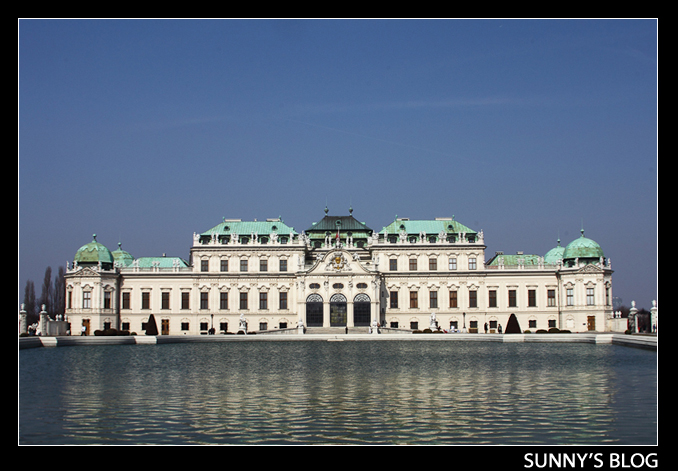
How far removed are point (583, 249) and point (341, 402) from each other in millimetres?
73692

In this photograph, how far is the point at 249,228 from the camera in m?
96.4

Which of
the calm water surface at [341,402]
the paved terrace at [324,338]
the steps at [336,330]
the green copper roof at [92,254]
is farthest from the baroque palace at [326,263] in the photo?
the calm water surface at [341,402]

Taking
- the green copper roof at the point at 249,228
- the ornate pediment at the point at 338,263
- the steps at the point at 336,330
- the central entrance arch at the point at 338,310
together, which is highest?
the green copper roof at the point at 249,228

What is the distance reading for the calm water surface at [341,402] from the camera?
786 inches

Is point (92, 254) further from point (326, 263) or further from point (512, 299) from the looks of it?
point (512, 299)

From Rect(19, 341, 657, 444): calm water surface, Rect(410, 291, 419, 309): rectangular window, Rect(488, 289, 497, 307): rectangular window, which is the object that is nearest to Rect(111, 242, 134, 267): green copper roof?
Rect(410, 291, 419, 309): rectangular window

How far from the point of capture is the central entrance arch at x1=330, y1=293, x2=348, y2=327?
89.8 m

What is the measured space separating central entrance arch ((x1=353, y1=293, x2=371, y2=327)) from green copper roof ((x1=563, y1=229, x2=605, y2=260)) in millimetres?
27217

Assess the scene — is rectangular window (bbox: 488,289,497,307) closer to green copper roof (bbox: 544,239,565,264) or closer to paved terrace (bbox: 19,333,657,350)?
green copper roof (bbox: 544,239,565,264)

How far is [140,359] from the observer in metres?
48.3

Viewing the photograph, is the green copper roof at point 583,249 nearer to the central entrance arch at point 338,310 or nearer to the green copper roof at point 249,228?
the central entrance arch at point 338,310

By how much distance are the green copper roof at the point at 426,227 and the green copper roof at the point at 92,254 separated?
36731 mm

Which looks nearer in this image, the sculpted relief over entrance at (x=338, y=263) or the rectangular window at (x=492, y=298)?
the sculpted relief over entrance at (x=338, y=263)
